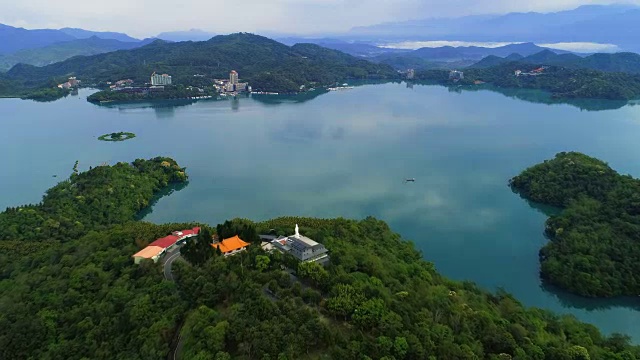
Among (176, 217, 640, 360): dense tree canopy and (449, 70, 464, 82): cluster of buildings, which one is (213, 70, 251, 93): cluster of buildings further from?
(176, 217, 640, 360): dense tree canopy

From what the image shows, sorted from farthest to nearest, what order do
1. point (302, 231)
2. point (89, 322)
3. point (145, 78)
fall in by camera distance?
point (145, 78)
point (302, 231)
point (89, 322)

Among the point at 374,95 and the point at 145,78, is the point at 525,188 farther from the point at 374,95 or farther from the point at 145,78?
the point at 145,78

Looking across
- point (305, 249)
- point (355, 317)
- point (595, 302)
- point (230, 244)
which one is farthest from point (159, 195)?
point (595, 302)

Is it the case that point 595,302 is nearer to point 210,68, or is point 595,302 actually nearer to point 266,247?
point 266,247

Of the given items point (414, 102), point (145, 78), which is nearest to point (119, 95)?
point (145, 78)

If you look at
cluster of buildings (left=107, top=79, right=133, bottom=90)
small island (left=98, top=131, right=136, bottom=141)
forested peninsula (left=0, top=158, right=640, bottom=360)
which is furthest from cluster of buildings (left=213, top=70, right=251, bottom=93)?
forested peninsula (left=0, top=158, right=640, bottom=360)

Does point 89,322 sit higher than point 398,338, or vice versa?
point 398,338

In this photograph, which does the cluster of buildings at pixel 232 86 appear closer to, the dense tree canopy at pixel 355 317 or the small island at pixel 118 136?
the small island at pixel 118 136
